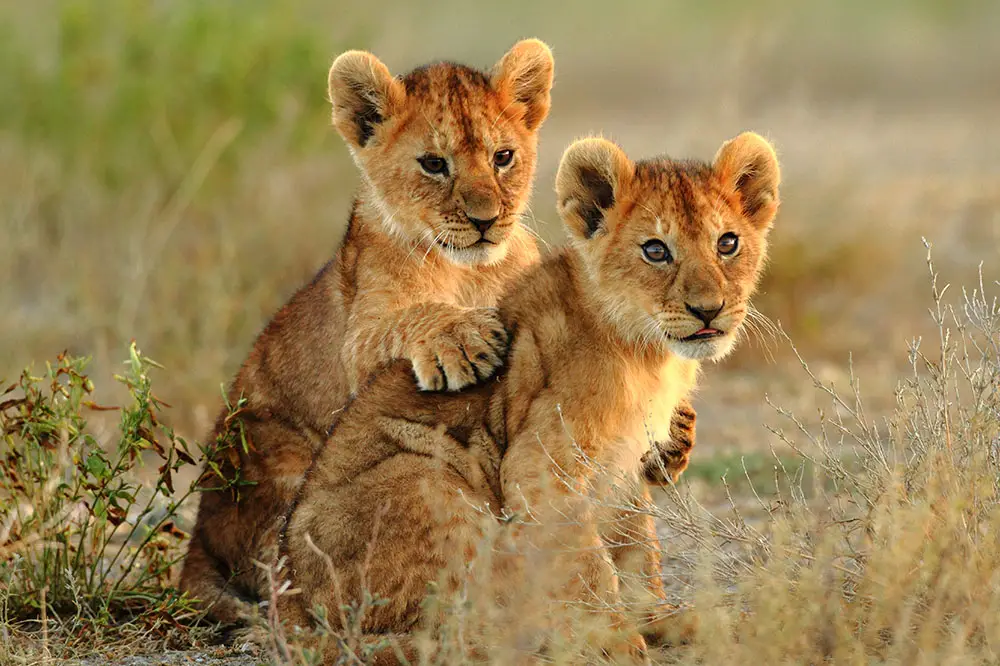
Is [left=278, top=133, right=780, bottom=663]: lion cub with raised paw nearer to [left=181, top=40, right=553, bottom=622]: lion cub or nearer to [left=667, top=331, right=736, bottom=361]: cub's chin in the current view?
[left=667, top=331, right=736, bottom=361]: cub's chin

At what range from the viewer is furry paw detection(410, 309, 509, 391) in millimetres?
5289

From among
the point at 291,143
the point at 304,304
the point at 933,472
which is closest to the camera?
the point at 933,472

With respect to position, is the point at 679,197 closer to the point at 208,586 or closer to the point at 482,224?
the point at 482,224

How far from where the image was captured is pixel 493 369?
5.29m

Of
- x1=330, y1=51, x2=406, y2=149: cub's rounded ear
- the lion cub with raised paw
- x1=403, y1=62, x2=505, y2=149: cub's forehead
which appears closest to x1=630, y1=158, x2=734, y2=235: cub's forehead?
the lion cub with raised paw

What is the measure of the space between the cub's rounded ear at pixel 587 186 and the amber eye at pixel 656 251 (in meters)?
0.24

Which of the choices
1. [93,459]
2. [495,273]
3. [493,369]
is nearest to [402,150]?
[495,273]

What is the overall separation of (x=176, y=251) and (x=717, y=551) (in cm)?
759

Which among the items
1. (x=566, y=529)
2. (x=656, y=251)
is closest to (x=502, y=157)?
(x=656, y=251)

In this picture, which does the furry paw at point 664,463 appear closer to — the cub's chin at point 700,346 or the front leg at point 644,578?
the front leg at point 644,578

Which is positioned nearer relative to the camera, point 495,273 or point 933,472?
Result: point 933,472

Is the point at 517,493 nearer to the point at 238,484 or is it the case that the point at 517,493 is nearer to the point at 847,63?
the point at 238,484

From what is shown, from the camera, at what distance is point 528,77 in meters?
6.41

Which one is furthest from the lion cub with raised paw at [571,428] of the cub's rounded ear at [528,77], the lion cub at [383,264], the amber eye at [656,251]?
the cub's rounded ear at [528,77]
